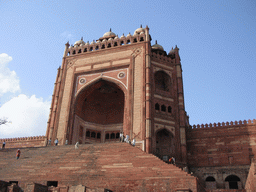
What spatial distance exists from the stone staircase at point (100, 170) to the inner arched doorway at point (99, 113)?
30.6 ft

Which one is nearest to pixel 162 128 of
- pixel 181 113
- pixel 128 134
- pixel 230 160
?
pixel 181 113

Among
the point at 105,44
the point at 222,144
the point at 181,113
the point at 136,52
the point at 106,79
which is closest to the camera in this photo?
the point at 222,144

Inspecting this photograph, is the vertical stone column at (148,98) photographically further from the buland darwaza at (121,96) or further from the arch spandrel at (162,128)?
the arch spandrel at (162,128)

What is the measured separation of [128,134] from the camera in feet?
78.4

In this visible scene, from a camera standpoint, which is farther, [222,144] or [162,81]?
[162,81]

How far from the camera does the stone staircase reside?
13.1 metres

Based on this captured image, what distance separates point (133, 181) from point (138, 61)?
1618 centimetres

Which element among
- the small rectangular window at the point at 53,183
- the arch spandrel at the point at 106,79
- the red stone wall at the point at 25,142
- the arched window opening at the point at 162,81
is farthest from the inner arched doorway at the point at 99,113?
the small rectangular window at the point at 53,183

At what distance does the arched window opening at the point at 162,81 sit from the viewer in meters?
28.1

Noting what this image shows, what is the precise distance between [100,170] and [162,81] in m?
16.1

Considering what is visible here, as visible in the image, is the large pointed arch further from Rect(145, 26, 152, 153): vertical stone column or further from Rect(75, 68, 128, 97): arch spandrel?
Rect(145, 26, 152, 153): vertical stone column

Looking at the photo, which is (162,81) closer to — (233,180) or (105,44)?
(105,44)

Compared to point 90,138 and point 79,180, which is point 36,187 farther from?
point 90,138

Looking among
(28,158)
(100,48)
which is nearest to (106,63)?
(100,48)
